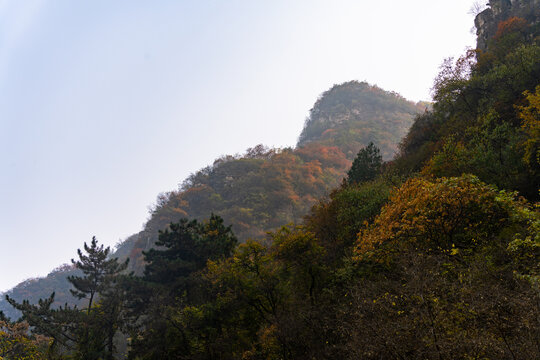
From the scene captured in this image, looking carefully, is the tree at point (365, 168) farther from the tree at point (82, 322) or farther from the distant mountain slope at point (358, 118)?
the distant mountain slope at point (358, 118)

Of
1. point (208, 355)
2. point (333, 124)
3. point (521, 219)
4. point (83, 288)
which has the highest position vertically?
point (333, 124)

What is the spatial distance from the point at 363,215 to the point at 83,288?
22.2 meters

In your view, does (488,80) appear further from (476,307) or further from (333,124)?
(333,124)

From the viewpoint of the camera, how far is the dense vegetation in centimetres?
639

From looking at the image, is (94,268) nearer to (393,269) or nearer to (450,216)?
(393,269)

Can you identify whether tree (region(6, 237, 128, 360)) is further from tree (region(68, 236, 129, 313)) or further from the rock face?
the rock face

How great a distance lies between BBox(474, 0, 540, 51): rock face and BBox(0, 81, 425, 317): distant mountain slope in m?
24.7

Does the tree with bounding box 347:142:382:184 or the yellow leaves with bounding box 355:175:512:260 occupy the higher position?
the tree with bounding box 347:142:382:184

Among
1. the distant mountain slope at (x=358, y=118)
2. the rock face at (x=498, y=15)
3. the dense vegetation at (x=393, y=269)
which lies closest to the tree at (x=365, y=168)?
the dense vegetation at (x=393, y=269)

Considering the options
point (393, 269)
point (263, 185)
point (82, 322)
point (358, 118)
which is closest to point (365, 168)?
point (393, 269)

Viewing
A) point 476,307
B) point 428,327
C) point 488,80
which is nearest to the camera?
point 476,307

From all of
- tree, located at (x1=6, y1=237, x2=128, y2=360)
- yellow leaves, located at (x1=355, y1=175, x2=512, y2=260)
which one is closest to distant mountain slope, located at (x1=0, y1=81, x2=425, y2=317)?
tree, located at (x1=6, y1=237, x2=128, y2=360)

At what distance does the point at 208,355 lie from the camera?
15125 mm

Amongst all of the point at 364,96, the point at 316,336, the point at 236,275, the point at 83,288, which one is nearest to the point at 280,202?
the point at 83,288
